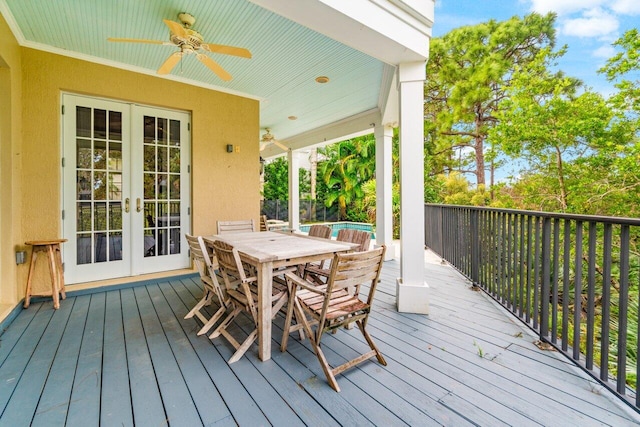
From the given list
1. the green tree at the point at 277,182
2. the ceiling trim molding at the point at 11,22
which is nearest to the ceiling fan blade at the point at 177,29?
the ceiling trim molding at the point at 11,22

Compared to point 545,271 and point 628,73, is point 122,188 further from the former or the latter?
point 628,73

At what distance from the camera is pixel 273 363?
6.77 ft

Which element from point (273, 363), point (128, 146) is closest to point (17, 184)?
point (128, 146)

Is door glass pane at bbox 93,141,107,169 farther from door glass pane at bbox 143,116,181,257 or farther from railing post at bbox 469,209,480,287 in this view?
railing post at bbox 469,209,480,287

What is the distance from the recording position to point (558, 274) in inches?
95.6

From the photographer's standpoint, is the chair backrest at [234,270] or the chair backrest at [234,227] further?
the chair backrest at [234,227]

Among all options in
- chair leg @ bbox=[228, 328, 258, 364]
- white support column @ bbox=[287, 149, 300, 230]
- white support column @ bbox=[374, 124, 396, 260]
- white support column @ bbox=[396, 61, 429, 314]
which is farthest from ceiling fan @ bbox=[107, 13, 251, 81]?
white support column @ bbox=[287, 149, 300, 230]

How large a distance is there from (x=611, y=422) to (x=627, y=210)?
23.6 ft

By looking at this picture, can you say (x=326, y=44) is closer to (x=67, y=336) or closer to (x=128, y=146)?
(x=128, y=146)

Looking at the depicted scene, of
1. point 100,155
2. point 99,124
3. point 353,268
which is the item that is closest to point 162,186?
point 100,155

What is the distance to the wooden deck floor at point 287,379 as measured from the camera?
156cm

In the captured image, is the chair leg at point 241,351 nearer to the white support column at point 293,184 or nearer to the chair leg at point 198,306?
the chair leg at point 198,306

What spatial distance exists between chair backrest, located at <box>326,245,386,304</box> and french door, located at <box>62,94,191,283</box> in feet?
11.2

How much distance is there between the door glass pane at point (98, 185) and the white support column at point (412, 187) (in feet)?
12.3
